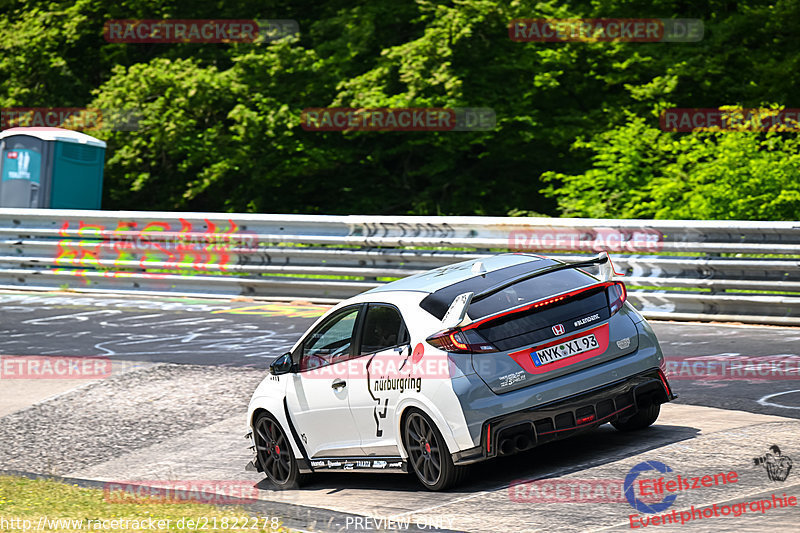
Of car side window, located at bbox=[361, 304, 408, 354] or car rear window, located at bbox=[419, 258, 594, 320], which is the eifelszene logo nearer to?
car rear window, located at bbox=[419, 258, 594, 320]

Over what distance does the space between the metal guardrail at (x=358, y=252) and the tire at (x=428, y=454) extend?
6.57 meters

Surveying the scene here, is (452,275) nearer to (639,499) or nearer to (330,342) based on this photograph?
(330,342)

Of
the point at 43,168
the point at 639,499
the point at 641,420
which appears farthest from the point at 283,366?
the point at 43,168

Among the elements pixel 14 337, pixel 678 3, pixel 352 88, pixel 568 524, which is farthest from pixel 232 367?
pixel 678 3

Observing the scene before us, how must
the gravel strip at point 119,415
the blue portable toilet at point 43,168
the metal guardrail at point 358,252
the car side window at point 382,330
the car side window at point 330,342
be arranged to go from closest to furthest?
1. the car side window at point 382,330
2. the car side window at point 330,342
3. the gravel strip at point 119,415
4. the metal guardrail at point 358,252
5. the blue portable toilet at point 43,168

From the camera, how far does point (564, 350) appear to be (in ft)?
24.5

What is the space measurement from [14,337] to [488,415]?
8.86 meters

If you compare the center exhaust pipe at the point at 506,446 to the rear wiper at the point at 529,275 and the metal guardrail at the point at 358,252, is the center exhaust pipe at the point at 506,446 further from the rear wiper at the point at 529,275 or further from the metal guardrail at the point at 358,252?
the metal guardrail at the point at 358,252

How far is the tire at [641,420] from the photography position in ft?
27.0

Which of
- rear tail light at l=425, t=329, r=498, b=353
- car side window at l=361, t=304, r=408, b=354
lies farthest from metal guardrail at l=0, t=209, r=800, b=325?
rear tail light at l=425, t=329, r=498, b=353

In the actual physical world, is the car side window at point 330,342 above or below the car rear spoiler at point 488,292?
below

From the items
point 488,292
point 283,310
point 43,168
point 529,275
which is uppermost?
point 43,168

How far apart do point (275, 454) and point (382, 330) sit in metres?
1.51

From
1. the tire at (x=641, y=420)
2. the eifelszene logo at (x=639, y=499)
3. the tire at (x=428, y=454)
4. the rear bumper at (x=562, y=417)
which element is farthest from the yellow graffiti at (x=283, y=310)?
the eifelszene logo at (x=639, y=499)
